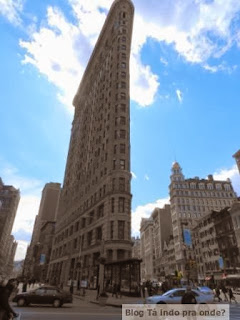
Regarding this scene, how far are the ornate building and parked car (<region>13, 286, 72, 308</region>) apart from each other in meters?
83.0

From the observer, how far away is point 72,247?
182 ft

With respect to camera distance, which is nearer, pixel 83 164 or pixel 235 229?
pixel 235 229

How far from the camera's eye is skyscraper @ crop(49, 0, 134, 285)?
136 feet


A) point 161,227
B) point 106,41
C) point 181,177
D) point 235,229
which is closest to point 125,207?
point 235,229

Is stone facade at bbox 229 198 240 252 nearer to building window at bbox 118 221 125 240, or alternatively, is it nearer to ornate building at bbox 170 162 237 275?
building window at bbox 118 221 125 240

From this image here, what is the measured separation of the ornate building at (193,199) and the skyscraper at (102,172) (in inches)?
2031

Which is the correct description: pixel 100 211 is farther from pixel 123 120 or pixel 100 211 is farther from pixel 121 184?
pixel 123 120

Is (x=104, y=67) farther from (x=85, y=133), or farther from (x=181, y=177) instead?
(x=181, y=177)

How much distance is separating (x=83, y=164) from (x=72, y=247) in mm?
23055

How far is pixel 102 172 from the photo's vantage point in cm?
5066

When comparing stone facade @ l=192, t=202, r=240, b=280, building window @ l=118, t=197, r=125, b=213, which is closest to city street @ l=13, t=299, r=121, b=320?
building window @ l=118, t=197, r=125, b=213

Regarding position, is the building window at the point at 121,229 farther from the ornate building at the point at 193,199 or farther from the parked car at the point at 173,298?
the ornate building at the point at 193,199

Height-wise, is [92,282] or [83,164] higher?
[83,164]

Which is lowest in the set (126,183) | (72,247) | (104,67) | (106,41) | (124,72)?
(72,247)
